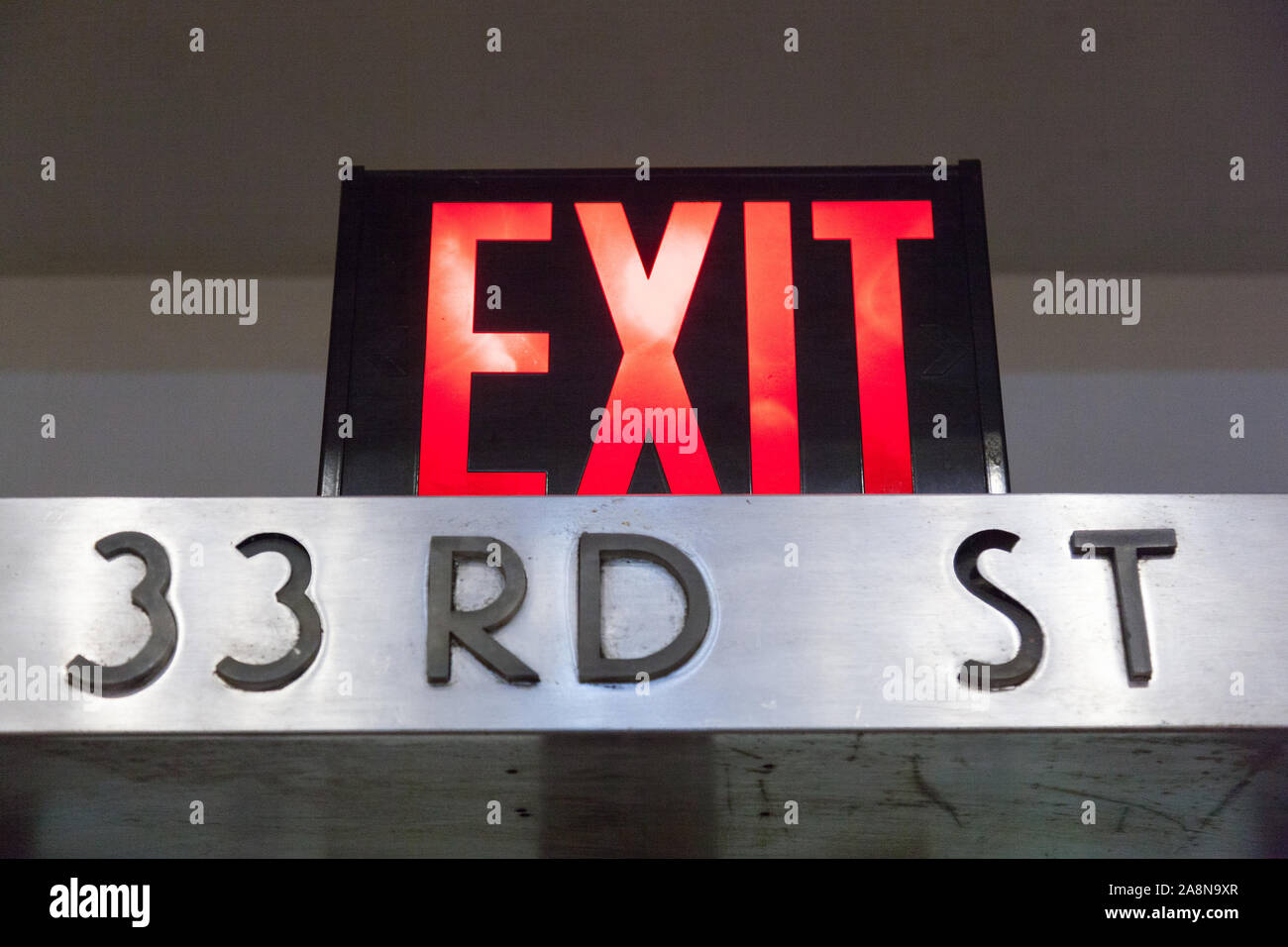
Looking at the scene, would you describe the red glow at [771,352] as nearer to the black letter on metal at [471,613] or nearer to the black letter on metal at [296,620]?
the black letter on metal at [471,613]

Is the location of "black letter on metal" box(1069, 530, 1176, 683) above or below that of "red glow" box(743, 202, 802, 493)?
below

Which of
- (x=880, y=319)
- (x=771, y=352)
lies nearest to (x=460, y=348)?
(x=771, y=352)

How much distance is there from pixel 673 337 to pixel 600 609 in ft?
3.17

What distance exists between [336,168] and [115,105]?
24.4 inches

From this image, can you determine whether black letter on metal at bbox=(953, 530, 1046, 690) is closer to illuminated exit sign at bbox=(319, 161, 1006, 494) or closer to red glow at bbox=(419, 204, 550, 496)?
illuminated exit sign at bbox=(319, 161, 1006, 494)

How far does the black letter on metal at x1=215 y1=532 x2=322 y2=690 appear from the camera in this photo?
145 cm

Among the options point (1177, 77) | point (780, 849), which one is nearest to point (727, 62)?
point (1177, 77)

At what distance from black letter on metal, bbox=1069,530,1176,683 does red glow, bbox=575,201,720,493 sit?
2.63 feet

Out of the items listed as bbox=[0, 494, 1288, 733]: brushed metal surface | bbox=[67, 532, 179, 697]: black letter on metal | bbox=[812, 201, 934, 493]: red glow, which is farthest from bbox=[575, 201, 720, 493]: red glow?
bbox=[67, 532, 179, 697]: black letter on metal

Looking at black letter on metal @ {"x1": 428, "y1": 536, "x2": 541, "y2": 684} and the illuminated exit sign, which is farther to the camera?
the illuminated exit sign

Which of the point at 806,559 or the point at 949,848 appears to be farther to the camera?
the point at 949,848

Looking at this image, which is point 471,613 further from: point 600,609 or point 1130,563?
point 1130,563

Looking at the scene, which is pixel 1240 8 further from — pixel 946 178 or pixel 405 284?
pixel 405 284

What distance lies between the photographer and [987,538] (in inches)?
59.8
